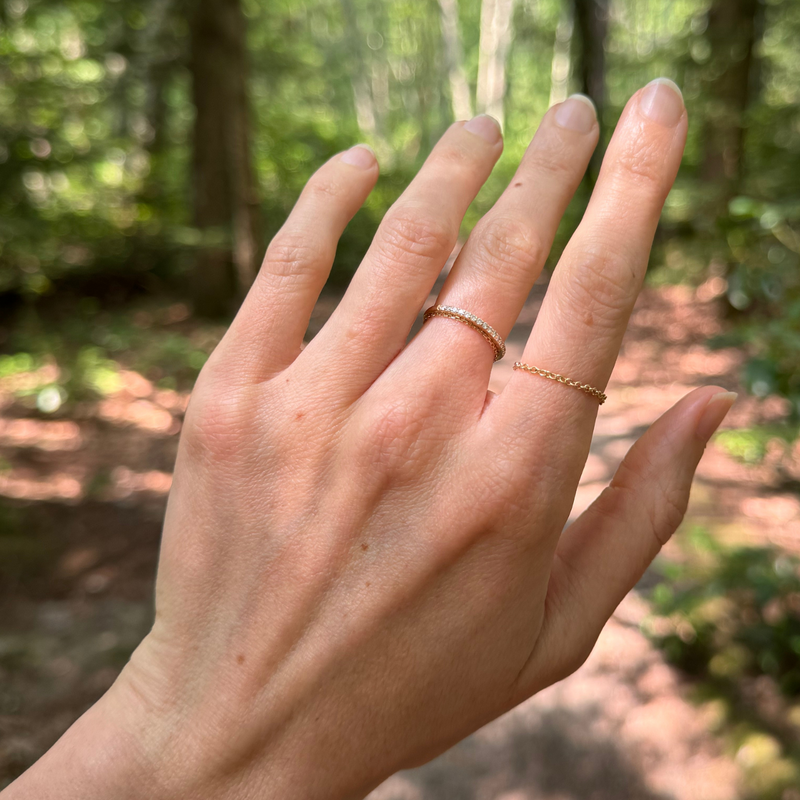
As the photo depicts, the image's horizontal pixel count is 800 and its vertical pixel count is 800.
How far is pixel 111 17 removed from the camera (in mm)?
5949

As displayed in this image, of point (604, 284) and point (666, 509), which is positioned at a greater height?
point (604, 284)

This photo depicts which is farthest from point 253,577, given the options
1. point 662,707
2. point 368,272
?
point 662,707

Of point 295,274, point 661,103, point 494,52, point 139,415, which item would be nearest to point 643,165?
point 661,103

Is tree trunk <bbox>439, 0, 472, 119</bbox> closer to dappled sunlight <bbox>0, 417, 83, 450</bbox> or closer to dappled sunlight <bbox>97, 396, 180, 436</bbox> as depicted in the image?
dappled sunlight <bbox>97, 396, 180, 436</bbox>

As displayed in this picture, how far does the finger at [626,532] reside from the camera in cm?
108

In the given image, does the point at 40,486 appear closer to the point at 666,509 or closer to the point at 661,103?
the point at 666,509

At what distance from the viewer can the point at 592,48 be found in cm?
901

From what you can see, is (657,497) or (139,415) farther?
(139,415)

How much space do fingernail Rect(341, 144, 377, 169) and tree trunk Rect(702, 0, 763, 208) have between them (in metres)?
4.58

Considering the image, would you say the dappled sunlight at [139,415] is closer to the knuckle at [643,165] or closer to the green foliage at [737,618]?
the green foliage at [737,618]

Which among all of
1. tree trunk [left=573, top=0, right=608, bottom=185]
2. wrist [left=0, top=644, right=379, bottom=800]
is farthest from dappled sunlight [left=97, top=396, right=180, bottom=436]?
tree trunk [left=573, top=0, right=608, bottom=185]

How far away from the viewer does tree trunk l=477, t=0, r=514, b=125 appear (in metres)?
22.4

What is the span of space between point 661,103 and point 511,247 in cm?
33

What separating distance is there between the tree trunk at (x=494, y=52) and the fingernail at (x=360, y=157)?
22180 millimetres
